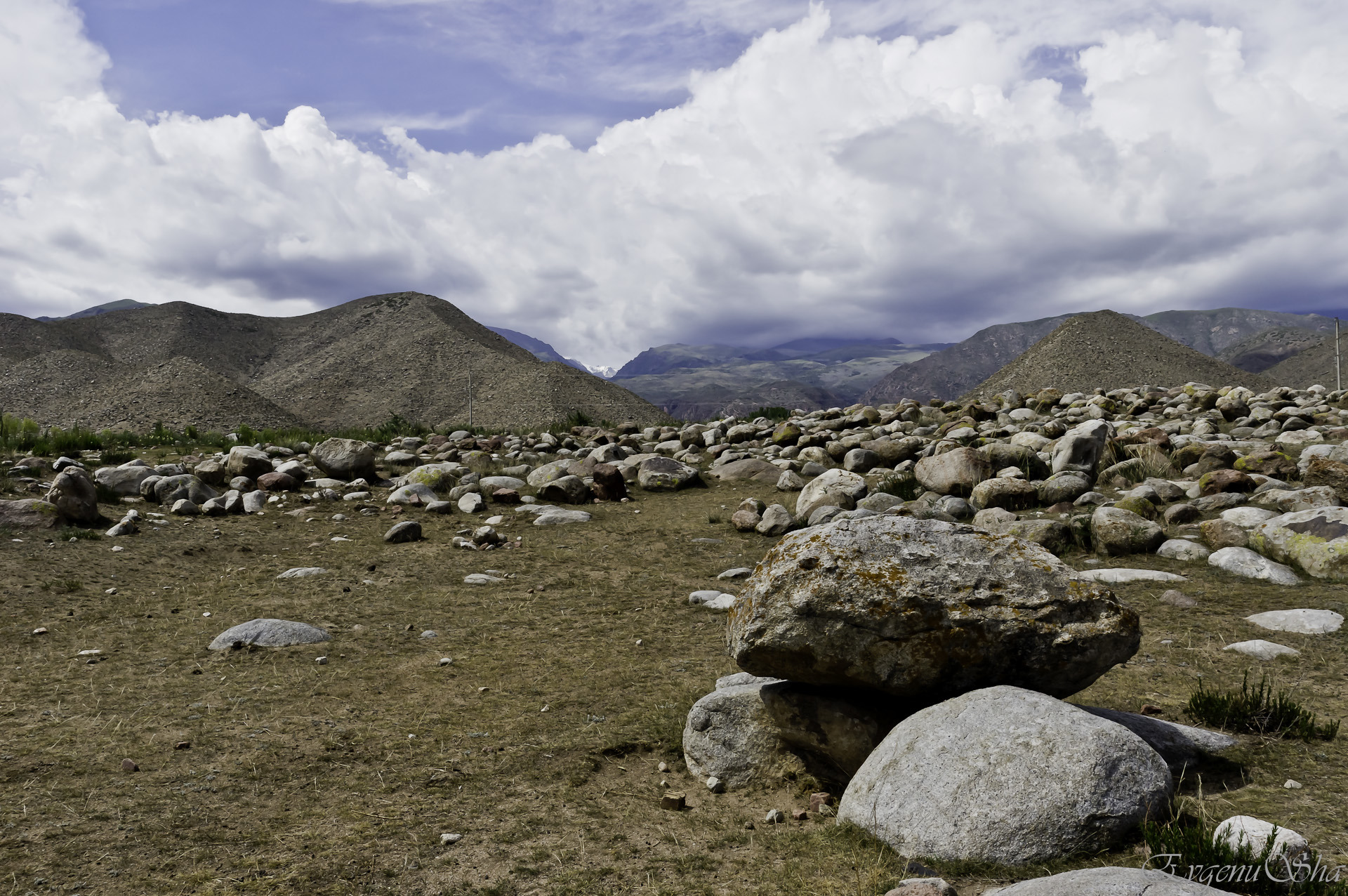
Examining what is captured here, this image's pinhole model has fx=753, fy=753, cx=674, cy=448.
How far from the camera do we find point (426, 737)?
604cm

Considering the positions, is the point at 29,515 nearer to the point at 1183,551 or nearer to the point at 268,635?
the point at 268,635

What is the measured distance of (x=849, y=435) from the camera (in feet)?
76.8

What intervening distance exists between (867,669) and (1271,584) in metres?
7.19

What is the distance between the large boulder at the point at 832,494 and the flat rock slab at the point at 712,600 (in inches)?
194

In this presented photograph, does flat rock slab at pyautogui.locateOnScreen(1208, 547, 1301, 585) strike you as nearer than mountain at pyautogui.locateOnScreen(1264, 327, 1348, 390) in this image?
Yes

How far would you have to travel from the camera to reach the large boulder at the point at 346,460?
18.8m

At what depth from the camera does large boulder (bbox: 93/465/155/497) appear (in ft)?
51.0

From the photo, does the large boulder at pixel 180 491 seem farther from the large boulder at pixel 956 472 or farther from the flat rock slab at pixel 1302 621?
the flat rock slab at pixel 1302 621

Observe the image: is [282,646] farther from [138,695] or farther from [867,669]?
[867,669]

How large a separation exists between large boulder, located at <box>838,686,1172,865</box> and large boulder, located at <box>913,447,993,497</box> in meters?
11.7

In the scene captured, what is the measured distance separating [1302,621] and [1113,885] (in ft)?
20.8

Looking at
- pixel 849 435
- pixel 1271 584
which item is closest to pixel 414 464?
pixel 849 435

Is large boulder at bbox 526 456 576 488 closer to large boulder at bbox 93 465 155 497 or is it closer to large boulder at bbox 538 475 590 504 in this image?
large boulder at bbox 538 475 590 504

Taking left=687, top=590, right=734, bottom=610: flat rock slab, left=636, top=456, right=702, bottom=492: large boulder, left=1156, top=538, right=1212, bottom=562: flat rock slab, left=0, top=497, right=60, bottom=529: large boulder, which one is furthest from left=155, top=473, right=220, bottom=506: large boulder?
left=1156, top=538, right=1212, bottom=562: flat rock slab
